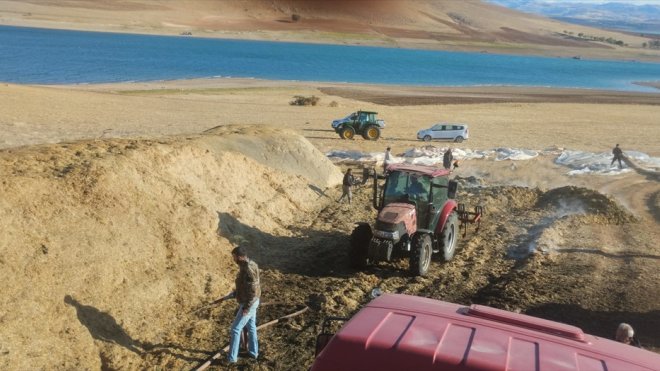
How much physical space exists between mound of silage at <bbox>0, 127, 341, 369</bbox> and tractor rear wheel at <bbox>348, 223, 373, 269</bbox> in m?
2.45

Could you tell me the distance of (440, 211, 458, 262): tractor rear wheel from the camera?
1334 cm

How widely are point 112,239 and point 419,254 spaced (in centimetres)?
561

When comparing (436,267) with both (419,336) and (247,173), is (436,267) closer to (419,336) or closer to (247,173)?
(247,173)

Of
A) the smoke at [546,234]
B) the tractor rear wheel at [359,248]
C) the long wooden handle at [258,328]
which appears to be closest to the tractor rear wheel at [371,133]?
the smoke at [546,234]

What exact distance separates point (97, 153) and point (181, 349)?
549 centimetres

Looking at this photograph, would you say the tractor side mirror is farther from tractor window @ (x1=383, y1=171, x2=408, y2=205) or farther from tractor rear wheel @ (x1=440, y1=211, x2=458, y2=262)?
tractor window @ (x1=383, y1=171, x2=408, y2=205)

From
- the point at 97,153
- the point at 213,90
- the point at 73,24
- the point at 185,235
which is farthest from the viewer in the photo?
the point at 73,24

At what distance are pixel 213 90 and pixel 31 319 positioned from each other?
1950 inches

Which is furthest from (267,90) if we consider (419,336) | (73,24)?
(73,24)

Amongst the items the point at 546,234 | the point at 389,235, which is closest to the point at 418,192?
the point at 389,235

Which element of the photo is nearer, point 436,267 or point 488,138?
point 436,267

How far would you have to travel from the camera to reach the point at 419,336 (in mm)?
5215

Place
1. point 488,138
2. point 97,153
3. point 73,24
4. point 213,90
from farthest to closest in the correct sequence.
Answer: point 73,24, point 213,90, point 488,138, point 97,153

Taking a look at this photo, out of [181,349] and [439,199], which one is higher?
[439,199]
